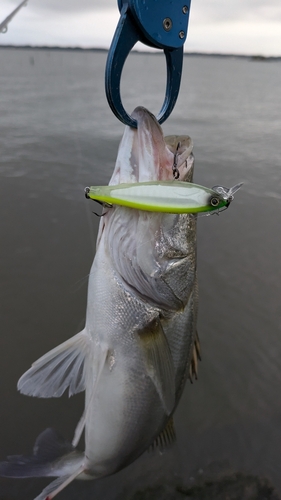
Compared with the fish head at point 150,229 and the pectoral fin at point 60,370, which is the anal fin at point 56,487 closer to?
the pectoral fin at point 60,370

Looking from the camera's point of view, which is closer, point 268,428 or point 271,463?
point 271,463

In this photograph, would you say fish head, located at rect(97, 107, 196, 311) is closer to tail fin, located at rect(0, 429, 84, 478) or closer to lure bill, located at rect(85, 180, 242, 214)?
lure bill, located at rect(85, 180, 242, 214)

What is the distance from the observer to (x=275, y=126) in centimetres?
1423

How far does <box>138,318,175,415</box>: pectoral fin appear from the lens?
5.06 ft

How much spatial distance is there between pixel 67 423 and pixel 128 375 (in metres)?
1.44

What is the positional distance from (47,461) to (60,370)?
46cm

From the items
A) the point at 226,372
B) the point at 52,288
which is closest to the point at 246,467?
the point at 226,372

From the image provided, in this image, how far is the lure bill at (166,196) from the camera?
3.86ft

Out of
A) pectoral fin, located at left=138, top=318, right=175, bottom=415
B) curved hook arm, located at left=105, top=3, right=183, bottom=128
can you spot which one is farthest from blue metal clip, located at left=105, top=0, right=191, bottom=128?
pectoral fin, located at left=138, top=318, right=175, bottom=415

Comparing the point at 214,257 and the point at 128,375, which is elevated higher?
the point at 128,375

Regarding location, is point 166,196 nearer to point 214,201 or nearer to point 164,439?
point 214,201

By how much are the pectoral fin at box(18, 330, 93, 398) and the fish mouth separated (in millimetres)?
741

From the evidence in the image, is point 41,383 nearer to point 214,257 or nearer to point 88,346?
point 88,346

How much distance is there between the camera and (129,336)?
5.08 ft
